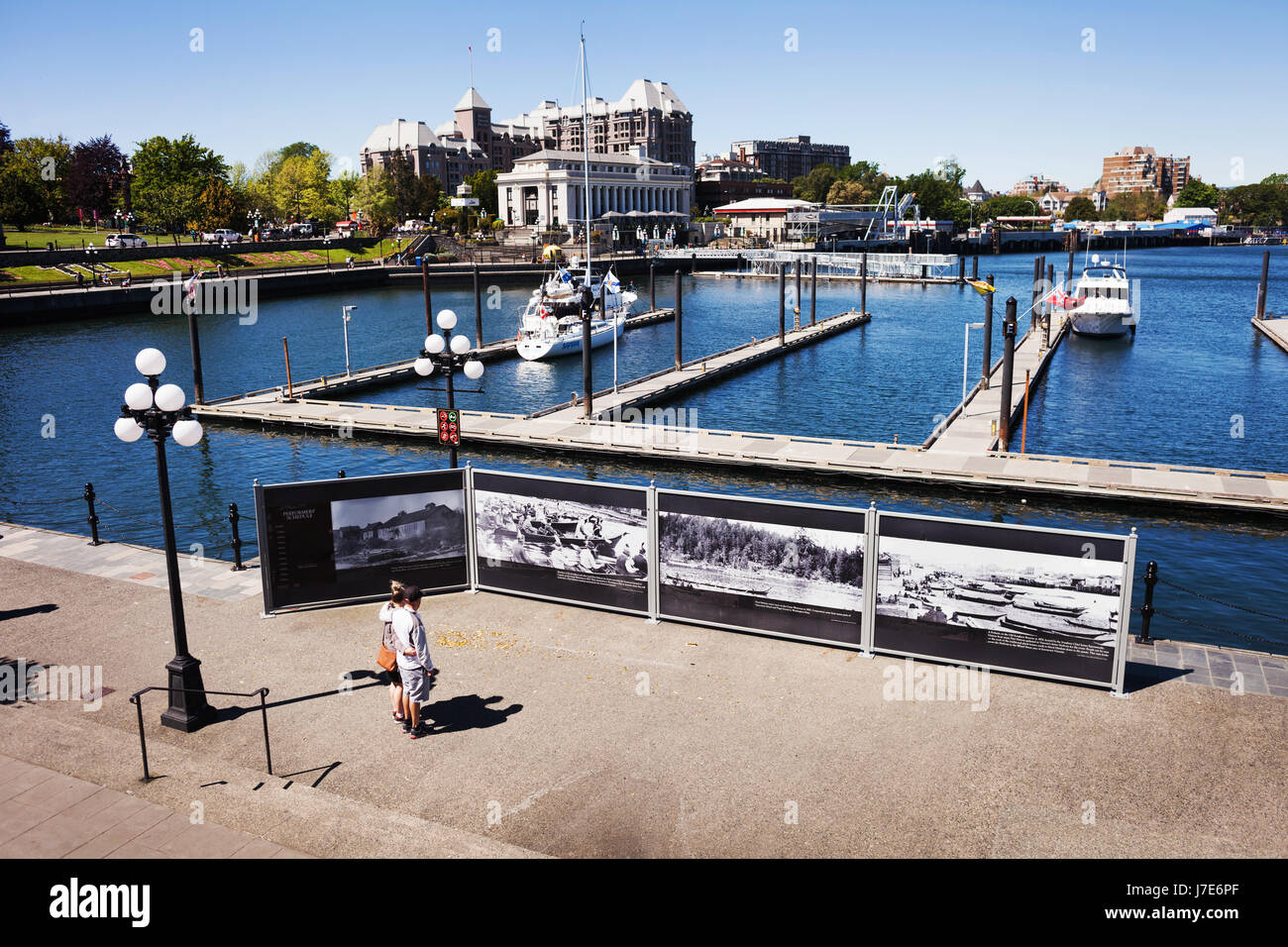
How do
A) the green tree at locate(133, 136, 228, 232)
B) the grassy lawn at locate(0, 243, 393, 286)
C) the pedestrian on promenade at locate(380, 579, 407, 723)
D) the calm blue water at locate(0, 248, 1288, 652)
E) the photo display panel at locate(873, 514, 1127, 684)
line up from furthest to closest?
the green tree at locate(133, 136, 228, 232)
the grassy lawn at locate(0, 243, 393, 286)
the calm blue water at locate(0, 248, 1288, 652)
the photo display panel at locate(873, 514, 1127, 684)
the pedestrian on promenade at locate(380, 579, 407, 723)

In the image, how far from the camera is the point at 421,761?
11.1 metres

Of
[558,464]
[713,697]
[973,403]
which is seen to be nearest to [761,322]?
[973,403]

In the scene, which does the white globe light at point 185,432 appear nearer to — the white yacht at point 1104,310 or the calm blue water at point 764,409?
the calm blue water at point 764,409

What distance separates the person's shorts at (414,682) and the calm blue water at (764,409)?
49.2 ft

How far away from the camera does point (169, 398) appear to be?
1172 cm

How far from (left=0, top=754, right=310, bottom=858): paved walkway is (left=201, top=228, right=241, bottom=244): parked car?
12996 cm

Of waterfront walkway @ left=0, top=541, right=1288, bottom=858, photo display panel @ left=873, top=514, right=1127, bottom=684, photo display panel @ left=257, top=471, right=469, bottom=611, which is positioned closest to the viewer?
waterfront walkway @ left=0, top=541, right=1288, bottom=858

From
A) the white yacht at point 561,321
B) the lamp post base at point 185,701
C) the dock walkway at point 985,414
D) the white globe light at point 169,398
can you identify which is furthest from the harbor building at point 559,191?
the lamp post base at point 185,701

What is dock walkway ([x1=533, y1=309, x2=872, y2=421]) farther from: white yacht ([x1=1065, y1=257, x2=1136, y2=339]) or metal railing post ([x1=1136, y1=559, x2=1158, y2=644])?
metal railing post ([x1=1136, y1=559, x2=1158, y2=644])

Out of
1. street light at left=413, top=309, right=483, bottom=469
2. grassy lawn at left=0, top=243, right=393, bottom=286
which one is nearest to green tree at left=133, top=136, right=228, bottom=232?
grassy lawn at left=0, top=243, right=393, bottom=286

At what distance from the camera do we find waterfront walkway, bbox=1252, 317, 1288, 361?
5967cm

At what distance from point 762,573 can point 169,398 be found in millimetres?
8732

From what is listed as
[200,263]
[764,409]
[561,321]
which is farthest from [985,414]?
[200,263]
